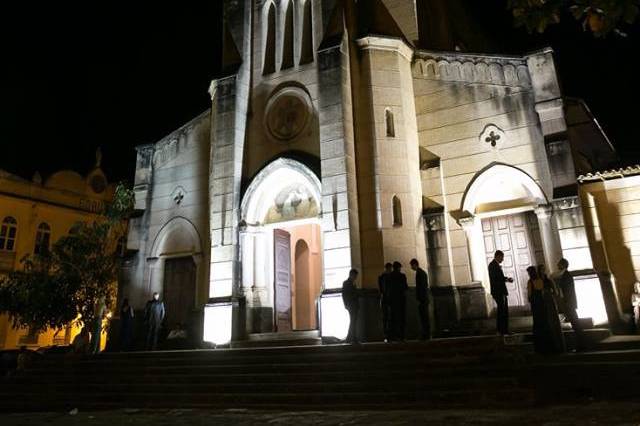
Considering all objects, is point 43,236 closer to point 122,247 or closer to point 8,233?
point 8,233

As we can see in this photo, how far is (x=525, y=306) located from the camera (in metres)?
13.0

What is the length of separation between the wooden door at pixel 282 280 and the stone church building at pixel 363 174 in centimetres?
7

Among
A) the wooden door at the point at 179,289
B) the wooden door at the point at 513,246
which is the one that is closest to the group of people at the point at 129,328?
the wooden door at the point at 179,289

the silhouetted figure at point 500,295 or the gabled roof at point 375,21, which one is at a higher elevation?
the gabled roof at point 375,21

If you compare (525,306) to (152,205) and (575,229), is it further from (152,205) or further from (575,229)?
(152,205)

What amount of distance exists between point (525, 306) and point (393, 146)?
5581 mm

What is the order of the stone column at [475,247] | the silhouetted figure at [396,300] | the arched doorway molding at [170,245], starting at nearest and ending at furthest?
the silhouetted figure at [396,300] → the stone column at [475,247] → the arched doorway molding at [170,245]

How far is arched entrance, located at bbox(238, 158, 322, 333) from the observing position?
14352mm

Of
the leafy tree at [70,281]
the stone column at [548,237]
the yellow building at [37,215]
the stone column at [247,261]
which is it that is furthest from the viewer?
the yellow building at [37,215]

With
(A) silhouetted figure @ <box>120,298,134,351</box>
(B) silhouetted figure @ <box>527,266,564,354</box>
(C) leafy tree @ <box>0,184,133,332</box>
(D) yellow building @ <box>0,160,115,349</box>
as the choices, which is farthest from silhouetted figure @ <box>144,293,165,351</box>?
(D) yellow building @ <box>0,160,115,349</box>

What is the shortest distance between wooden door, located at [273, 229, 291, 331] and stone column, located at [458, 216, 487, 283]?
5.65 metres

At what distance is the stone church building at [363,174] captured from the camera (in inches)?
510

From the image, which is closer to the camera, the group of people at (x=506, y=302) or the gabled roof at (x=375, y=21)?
the group of people at (x=506, y=302)

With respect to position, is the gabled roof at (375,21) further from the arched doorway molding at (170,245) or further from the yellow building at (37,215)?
the yellow building at (37,215)
